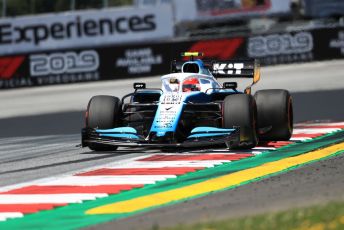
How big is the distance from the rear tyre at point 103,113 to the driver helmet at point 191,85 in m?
0.93

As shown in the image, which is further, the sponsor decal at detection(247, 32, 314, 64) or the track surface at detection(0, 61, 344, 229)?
the sponsor decal at detection(247, 32, 314, 64)

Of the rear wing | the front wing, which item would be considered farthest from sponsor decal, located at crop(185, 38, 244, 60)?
the front wing

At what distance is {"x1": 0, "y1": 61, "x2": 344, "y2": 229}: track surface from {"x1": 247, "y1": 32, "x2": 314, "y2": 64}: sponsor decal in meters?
0.41

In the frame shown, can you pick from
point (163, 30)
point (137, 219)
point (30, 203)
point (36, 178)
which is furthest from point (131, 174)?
point (163, 30)

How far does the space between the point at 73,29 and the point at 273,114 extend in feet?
81.5

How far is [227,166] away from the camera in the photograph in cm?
1172

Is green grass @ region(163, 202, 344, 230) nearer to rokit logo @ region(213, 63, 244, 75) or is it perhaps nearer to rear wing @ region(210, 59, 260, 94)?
rear wing @ region(210, 59, 260, 94)

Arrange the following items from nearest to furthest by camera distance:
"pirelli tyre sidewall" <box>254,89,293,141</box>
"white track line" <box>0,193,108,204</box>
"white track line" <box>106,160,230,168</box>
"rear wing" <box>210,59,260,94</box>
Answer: "white track line" <box>0,193,108,204</box> < "white track line" <box>106,160,230,168</box> < "pirelli tyre sidewall" <box>254,89,293,141</box> < "rear wing" <box>210,59,260,94</box>

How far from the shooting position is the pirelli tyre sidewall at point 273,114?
1409cm

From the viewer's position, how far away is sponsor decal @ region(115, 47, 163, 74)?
112 ft

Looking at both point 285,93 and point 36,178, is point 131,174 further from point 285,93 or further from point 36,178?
point 285,93

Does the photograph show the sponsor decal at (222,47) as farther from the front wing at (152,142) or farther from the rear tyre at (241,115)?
the rear tyre at (241,115)

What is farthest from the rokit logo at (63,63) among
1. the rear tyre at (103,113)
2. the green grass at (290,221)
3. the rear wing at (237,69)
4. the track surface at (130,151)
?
the green grass at (290,221)

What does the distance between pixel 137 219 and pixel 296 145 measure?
5.71 m
